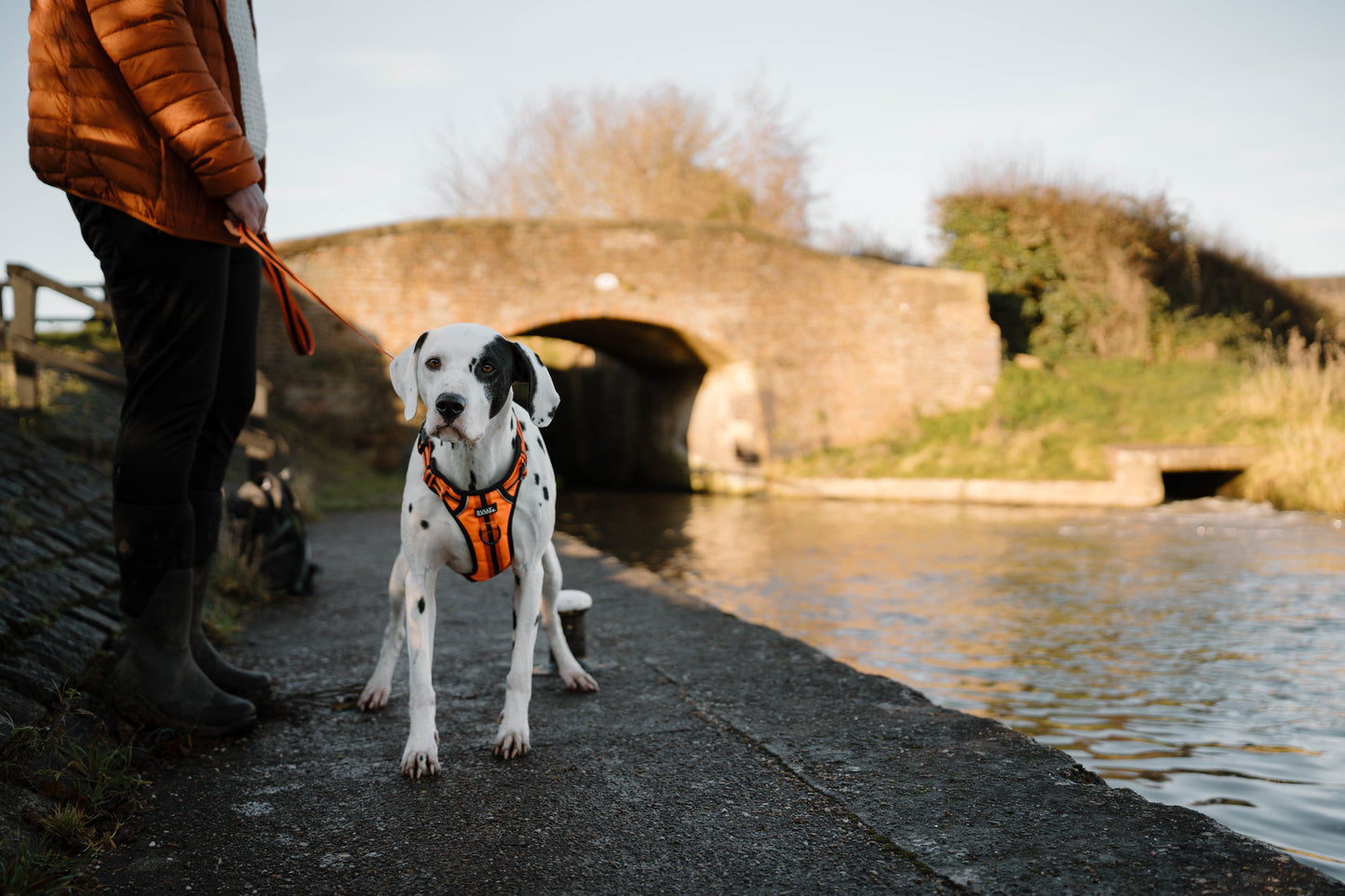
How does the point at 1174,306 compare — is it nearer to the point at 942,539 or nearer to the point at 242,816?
the point at 942,539

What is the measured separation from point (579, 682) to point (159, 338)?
1.67m

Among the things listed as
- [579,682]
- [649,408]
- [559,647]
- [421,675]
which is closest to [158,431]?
[421,675]

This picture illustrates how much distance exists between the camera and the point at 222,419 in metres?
2.91

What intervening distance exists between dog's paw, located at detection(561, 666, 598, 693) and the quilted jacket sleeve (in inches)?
71.9

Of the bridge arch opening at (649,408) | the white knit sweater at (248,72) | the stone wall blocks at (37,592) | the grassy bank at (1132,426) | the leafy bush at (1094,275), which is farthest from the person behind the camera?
the leafy bush at (1094,275)

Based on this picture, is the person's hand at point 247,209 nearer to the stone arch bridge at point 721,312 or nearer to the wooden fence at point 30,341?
the wooden fence at point 30,341

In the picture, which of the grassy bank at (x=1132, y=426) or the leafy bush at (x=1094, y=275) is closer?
the grassy bank at (x=1132, y=426)

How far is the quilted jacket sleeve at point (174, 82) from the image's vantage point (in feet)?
7.98

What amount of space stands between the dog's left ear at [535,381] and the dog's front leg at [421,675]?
532 mm

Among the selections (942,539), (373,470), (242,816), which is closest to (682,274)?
(373,470)

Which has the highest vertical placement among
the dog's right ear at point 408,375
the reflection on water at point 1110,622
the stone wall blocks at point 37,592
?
the dog's right ear at point 408,375

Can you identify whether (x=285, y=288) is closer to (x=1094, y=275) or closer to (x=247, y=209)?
(x=247, y=209)

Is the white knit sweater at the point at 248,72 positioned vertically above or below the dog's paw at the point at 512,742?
above

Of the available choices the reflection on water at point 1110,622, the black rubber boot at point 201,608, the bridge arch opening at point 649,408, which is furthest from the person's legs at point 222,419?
the bridge arch opening at point 649,408
